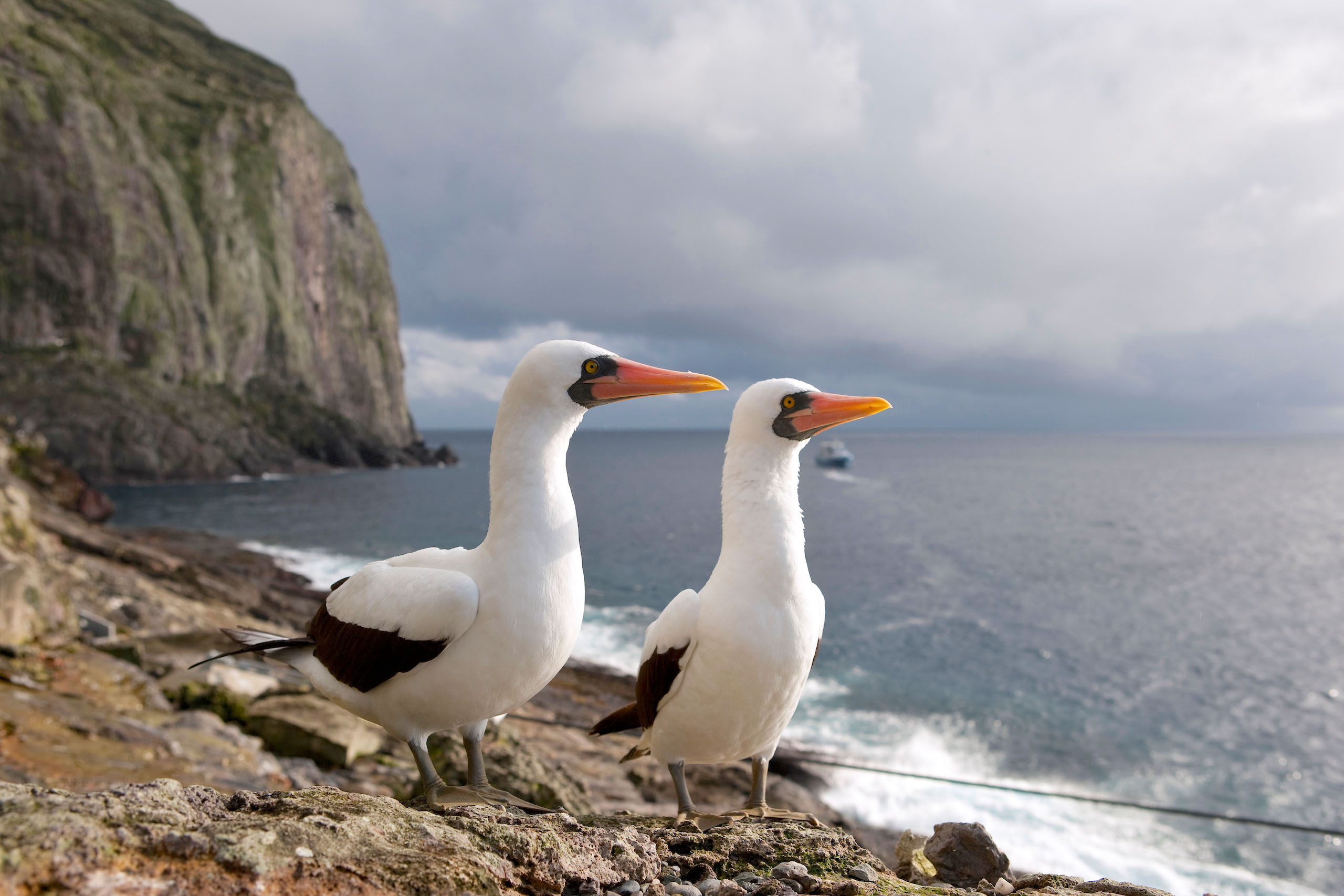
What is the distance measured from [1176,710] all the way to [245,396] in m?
76.0

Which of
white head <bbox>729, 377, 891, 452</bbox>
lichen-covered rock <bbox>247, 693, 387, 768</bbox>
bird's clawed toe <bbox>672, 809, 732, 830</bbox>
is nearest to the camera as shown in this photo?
bird's clawed toe <bbox>672, 809, 732, 830</bbox>

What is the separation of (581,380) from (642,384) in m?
0.27

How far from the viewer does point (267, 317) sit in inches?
3063

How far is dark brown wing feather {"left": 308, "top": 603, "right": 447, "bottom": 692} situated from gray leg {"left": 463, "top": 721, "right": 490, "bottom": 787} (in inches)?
18.1

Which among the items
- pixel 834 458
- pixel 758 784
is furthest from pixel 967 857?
pixel 834 458

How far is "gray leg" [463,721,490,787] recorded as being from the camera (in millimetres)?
3529

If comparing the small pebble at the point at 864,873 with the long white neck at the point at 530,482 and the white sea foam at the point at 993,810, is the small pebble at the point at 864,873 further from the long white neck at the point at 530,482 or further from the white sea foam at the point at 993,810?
the white sea foam at the point at 993,810

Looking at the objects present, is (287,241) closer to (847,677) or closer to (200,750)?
(847,677)

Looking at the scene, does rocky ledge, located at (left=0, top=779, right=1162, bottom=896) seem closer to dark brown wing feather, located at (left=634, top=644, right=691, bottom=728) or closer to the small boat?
dark brown wing feather, located at (left=634, top=644, right=691, bottom=728)

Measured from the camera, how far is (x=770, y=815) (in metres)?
3.60

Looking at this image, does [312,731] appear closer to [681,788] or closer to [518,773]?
[518,773]

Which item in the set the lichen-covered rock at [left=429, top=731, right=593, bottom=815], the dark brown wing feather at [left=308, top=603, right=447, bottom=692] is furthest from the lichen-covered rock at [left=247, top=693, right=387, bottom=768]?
the dark brown wing feather at [left=308, top=603, right=447, bottom=692]

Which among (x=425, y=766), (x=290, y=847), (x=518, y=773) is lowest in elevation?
(x=518, y=773)

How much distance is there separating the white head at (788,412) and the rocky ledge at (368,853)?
1736 millimetres
